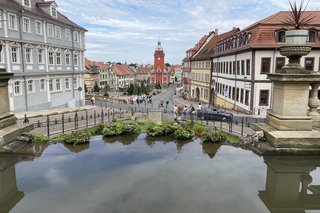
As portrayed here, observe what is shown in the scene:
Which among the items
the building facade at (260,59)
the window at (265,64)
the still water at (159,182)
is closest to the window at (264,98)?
the building facade at (260,59)

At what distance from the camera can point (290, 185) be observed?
4.21 metres

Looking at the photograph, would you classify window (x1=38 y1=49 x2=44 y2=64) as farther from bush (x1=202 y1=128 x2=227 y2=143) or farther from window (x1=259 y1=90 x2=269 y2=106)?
bush (x1=202 y1=128 x2=227 y2=143)

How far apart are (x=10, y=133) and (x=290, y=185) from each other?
17.5ft

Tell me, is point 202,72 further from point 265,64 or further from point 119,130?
point 119,130

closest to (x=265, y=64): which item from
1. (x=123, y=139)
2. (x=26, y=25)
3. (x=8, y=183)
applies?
(x=26, y=25)

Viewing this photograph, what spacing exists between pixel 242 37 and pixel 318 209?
33701 millimetres

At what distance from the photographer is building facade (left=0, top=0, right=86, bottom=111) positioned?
28039 millimetres

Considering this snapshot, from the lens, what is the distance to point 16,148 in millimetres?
5699

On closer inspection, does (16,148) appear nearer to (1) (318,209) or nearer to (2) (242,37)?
(1) (318,209)

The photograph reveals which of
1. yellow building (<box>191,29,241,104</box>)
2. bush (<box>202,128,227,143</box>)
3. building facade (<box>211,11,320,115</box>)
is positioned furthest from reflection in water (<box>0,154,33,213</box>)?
yellow building (<box>191,29,241,104</box>)

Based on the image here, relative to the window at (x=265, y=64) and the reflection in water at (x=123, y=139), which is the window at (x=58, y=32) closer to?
the window at (x=265, y=64)

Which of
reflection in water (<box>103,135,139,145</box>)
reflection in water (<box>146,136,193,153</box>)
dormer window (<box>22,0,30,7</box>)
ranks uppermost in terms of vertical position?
dormer window (<box>22,0,30,7</box>)

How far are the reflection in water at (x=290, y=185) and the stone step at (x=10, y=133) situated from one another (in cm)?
485

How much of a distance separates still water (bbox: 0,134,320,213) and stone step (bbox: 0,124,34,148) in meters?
0.38
